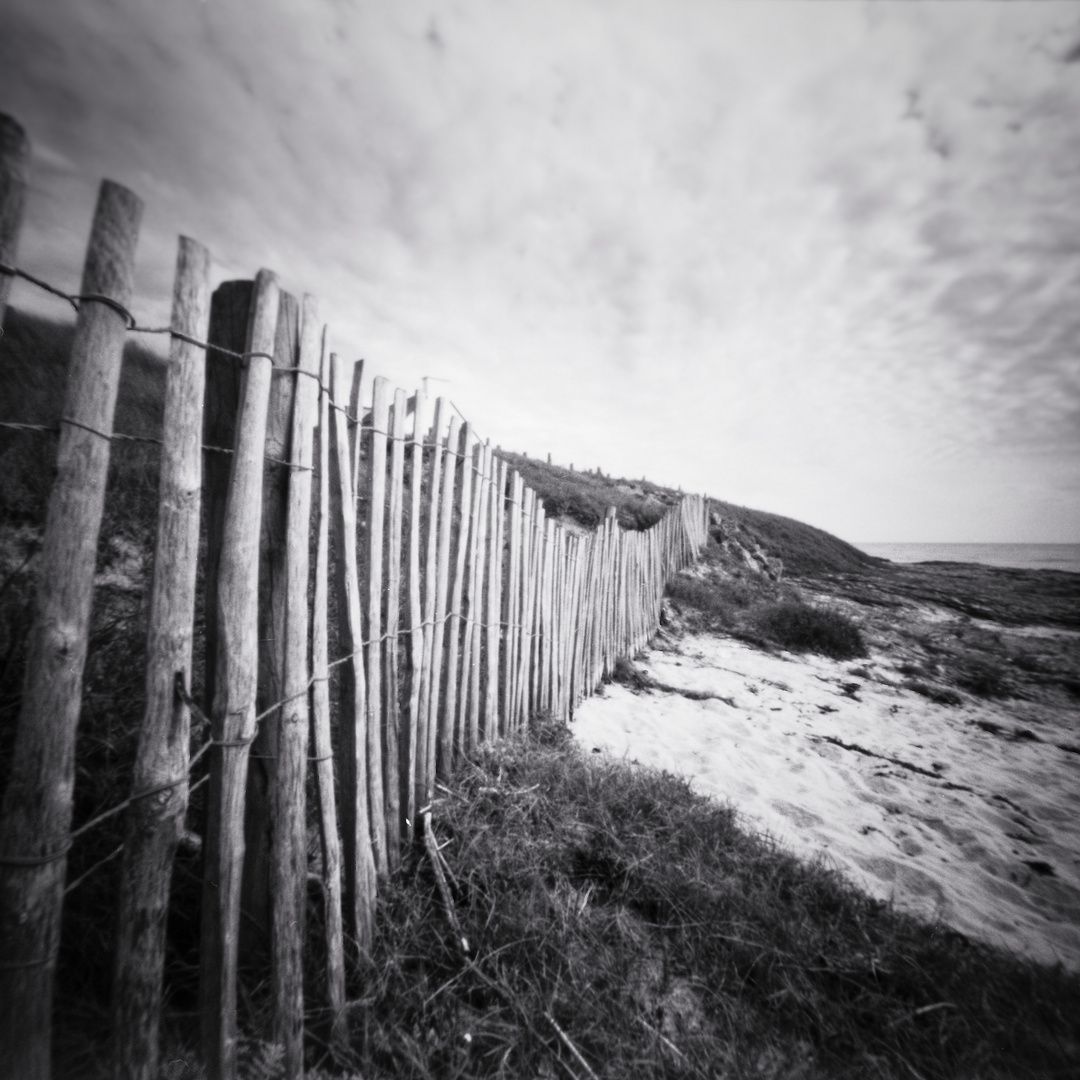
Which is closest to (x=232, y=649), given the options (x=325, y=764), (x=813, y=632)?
(x=325, y=764)

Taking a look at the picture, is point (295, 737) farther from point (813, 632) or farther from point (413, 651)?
point (813, 632)

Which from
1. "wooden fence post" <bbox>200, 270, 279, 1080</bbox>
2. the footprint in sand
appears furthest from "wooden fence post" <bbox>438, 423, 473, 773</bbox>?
the footprint in sand

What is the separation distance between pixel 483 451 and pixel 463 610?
40.1 inches

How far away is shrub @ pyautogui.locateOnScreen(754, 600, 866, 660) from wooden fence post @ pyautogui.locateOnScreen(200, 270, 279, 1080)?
7.66m

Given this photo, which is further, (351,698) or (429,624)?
(429,624)

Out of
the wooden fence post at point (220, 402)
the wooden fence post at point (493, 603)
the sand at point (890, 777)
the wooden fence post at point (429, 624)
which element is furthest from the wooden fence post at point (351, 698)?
the sand at point (890, 777)

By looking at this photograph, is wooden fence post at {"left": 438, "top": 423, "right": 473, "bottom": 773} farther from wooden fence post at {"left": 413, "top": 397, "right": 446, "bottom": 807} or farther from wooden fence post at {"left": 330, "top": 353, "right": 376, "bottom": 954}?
wooden fence post at {"left": 330, "top": 353, "right": 376, "bottom": 954}

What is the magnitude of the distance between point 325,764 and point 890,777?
4320mm

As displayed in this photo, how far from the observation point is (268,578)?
5.08ft

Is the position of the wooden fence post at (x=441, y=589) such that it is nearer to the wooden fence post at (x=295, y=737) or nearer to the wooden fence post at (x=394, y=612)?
the wooden fence post at (x=394, y=612)

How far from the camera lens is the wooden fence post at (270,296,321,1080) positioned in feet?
4.85

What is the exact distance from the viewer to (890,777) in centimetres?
379

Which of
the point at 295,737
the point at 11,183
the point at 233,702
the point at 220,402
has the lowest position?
the point at 295,737

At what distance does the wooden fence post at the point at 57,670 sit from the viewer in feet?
3.15
